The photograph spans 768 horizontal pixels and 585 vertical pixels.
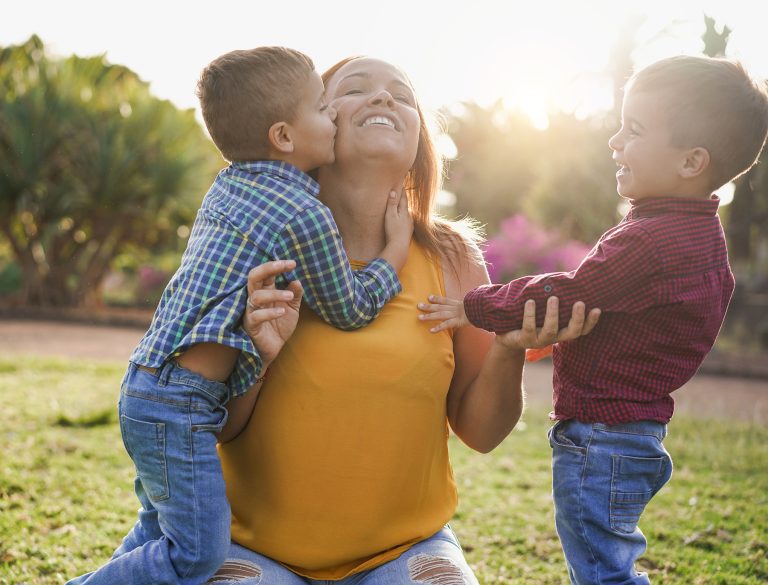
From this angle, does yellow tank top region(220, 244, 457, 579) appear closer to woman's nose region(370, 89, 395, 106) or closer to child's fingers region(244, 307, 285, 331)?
child's fingers region(244, 307, 285, 331)

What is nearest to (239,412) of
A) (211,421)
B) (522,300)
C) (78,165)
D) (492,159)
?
(211,421)

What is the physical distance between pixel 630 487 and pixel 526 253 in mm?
10859

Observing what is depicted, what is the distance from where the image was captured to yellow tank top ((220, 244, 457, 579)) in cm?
196

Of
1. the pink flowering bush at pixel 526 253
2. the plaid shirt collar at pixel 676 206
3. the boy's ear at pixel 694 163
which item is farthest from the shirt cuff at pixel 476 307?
the pink flowering bush at pixel 526 253

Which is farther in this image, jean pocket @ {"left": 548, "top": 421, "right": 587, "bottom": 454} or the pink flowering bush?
the pink flowering bush

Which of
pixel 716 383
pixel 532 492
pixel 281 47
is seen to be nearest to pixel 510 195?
pixel 716 383

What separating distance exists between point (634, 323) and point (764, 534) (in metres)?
2.49

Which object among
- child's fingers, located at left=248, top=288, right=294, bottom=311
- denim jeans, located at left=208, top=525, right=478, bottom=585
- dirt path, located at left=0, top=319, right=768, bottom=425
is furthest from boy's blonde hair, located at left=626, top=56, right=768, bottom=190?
dirt path, located at left=0, top=319, right=768, bottom=425

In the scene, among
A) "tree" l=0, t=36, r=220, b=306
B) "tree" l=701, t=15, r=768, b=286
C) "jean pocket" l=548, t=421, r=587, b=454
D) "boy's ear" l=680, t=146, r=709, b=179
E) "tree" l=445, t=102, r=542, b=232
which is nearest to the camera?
"boy's ear" l=680, t=146, r=709, b=179

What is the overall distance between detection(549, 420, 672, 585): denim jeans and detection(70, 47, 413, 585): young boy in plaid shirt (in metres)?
0.66

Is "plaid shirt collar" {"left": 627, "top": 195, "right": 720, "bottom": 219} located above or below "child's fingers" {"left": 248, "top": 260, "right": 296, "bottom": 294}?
above

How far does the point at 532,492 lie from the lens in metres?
4.70

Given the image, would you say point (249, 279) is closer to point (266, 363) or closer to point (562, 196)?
point (266, 363)

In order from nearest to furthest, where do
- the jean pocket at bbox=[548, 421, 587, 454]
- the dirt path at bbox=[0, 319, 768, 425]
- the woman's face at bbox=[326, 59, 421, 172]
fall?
1. the jean pocket at bbox=[548, 421, 587, 454]
2. the woman's face at bbox=[326, 59, 421, 172]
3. the dirt path at bbox=[0, 319, 768, 425]
